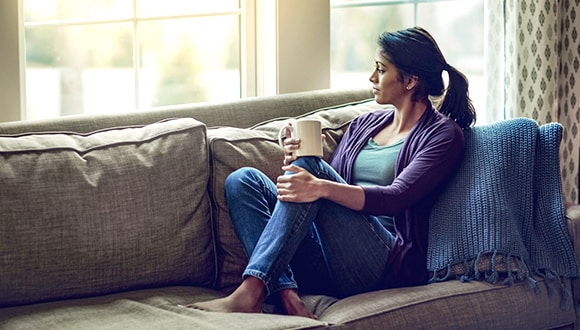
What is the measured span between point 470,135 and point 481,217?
29 centimetres

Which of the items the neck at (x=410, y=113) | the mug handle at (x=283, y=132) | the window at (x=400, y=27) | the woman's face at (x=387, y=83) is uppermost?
the window at (x=400, y=27)

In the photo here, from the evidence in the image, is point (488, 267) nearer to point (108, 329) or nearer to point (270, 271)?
point (270, 271)

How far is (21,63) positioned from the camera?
3154mm

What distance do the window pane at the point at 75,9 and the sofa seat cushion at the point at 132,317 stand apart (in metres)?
1.10

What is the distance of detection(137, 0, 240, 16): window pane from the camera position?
11.4ft

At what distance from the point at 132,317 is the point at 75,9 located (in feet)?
4.29

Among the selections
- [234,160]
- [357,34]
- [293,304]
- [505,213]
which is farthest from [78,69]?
[505,213]

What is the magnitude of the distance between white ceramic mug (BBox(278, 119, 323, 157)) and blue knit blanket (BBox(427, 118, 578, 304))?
41cm

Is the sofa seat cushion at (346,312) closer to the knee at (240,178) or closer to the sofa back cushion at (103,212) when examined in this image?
the sofa back cushion at (103,212)

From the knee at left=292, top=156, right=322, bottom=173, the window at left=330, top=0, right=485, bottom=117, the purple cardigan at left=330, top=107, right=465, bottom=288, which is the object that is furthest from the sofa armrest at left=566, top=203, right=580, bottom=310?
the window at left=330, top=0, right=485, bottom=117

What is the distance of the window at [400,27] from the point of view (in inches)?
169

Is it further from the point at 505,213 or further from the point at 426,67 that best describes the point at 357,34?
the point at 505,213

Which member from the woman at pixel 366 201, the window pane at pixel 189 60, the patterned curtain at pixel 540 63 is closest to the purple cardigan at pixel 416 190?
the woman at pixel 366 201

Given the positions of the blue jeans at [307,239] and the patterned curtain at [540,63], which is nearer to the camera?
the blue jeans at [307,239]
